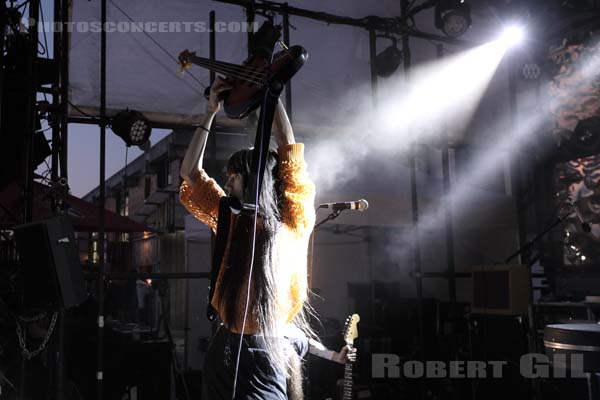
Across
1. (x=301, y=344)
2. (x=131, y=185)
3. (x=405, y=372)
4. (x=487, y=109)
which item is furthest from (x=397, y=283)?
(x=131, y=185)

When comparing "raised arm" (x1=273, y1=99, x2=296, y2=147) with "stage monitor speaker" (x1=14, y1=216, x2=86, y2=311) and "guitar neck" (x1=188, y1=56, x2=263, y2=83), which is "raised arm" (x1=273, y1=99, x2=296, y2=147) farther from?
"stage monitor speaker" (x1=14, y1=216, x2=86, y2=311)

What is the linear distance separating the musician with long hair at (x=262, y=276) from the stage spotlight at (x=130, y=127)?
2818 millimetres

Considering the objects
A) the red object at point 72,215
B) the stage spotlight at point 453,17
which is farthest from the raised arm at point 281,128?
the stage spotlight at point 453,17

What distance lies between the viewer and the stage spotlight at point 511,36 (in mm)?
6930

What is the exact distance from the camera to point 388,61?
5.68 meters

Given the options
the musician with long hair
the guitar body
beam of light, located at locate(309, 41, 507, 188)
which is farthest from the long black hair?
beam of light, located at locate(309, 41, 507, 188)

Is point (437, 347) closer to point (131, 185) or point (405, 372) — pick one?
point (405, 372)

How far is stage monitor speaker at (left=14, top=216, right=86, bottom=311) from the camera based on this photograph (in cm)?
347

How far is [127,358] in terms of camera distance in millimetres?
4465

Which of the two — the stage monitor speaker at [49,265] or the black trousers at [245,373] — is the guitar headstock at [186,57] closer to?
the black trousers at [245,373]

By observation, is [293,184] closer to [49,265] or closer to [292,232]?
[292,232]

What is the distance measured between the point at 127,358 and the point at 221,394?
3.39 metres

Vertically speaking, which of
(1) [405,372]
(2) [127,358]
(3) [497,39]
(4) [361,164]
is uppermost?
(3) [497,39]

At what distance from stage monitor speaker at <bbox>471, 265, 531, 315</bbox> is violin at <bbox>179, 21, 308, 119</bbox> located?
4629 millimetres
